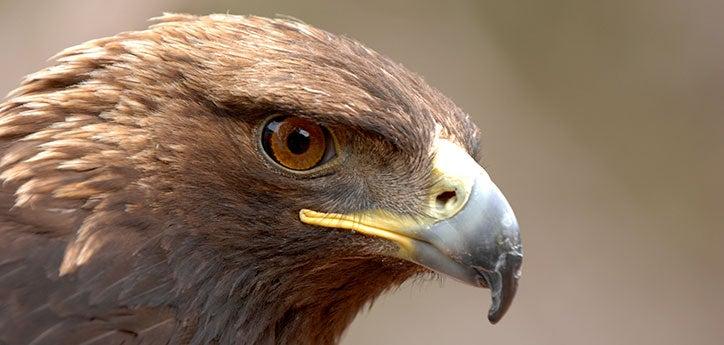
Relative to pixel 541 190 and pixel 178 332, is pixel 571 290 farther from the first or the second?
pixel 178 332

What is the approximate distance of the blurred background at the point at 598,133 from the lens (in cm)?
840

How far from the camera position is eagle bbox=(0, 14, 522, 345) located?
3.06 metres

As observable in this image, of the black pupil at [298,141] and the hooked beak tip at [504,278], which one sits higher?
the black pupil at [298,141]

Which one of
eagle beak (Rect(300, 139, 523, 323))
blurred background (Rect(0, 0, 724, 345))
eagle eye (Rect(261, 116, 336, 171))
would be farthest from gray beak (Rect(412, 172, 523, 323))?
blurred background (Rect(0, 0, 724, 345))

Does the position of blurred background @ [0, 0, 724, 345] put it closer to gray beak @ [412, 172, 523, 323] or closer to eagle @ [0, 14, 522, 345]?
eagle @ [0, 14, 522, 345]

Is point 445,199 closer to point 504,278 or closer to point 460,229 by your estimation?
point 460,229

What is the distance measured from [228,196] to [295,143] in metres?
0.23

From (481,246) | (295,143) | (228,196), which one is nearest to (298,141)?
(295,143)

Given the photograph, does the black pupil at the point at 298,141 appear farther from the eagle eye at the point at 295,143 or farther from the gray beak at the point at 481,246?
the gray beak at the point at 481,246

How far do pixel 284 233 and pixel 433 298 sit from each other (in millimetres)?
→ 4929

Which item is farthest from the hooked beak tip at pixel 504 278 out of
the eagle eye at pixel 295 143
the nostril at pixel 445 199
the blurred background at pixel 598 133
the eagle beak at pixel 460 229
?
the blurred background at pixel 598 133

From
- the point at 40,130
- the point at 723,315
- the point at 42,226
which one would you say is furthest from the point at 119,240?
the point at 723,315

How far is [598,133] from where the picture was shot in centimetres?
876

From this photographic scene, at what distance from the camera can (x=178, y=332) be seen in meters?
3.14
